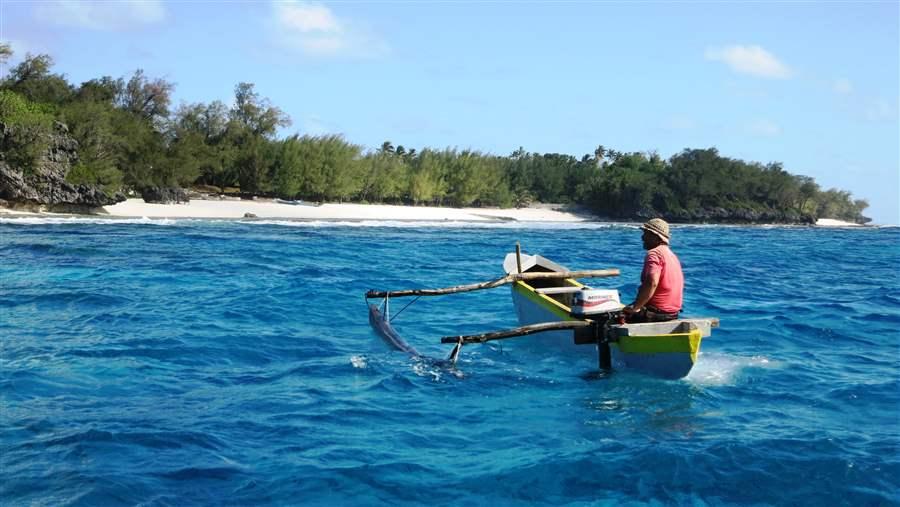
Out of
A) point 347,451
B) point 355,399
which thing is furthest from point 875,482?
point 355,399

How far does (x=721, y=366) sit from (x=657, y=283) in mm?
2128

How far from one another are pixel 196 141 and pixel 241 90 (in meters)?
11.4

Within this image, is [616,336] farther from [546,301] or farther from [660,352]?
[546,301]

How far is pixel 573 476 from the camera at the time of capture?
6.88m

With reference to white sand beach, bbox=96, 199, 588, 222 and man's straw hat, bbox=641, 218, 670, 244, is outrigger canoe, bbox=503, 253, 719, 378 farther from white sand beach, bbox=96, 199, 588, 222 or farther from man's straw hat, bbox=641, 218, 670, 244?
white sand beach, bbox=96, 199, 588, 222

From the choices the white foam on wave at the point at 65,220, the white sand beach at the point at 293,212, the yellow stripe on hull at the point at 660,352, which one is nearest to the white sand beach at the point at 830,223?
the white sand beach at the point at 293,212

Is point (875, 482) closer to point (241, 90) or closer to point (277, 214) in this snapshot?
point (277, 214)

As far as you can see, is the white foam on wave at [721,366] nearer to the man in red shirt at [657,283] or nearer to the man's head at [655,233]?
the man in red shirt at [657,283]

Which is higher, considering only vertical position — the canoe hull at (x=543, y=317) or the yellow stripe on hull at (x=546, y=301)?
the yellow stripe on hull at (x=546, y=301)

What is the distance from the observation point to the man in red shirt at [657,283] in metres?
9.59

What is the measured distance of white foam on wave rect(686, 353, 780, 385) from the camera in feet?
33.4

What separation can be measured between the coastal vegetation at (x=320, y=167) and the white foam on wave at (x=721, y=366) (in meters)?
45.3

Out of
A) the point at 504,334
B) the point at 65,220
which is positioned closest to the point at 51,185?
the point at 65,220

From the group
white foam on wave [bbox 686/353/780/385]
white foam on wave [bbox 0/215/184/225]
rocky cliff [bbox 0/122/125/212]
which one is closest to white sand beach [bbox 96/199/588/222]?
rocky cliff [bbox 0/122/125/212]
